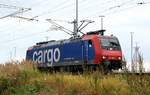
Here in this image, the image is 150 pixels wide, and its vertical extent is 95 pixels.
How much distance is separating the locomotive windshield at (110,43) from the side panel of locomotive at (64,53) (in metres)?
0.96

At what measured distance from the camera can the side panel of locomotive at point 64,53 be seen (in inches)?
1082

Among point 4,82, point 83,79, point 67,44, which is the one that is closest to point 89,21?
point 67,44

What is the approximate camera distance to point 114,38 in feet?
95.0

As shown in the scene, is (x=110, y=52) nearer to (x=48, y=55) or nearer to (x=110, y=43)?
(x=110, y=43)

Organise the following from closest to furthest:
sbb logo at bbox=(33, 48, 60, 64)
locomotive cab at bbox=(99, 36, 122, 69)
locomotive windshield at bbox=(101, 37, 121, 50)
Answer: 1. locomotive cab at bbox=(99, 36, 122, 69)
2. locomotive windshield at bbox=(101, 37, 121, 50)
3. sbb logo at bbox=(33, 48, 60, 64)

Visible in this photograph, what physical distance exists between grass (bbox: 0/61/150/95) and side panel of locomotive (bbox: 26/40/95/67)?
22.8ft

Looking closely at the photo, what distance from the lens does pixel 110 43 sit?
28.5 m

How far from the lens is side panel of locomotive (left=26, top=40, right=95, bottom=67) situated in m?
27.5

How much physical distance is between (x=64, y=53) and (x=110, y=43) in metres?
3.57

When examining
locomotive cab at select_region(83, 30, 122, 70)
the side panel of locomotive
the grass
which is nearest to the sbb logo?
the side panel of locomotive

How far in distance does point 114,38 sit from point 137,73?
20037 mm

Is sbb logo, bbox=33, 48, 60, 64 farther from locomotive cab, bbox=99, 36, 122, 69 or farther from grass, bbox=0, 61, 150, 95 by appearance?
grass, bbox=0, 61, 150, 95

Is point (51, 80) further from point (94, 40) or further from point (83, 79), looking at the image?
point (94, 40)

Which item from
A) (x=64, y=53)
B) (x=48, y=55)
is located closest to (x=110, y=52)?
(x=64, y=53)
